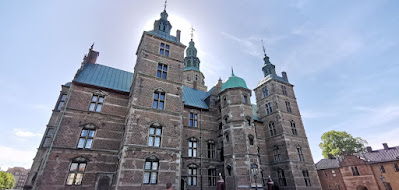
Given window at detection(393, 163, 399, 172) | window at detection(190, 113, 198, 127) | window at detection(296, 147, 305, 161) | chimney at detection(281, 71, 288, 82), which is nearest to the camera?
window at detection(190, 113, 198, 127)

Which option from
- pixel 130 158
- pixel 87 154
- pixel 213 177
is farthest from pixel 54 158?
pixel 213 177

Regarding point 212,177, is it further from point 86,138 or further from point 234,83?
point 86,138

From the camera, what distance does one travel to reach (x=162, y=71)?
19.9 metres

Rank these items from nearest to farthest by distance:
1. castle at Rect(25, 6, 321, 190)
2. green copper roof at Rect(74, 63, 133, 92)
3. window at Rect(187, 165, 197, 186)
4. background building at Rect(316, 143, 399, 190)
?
castle at Rect(25, 6, 321, 190)
green copper roof at Rect(74, 63, 133, 92)
window at Rect(187, 165, 197, 186)
background building at Rect(316, 143, 399, 190)

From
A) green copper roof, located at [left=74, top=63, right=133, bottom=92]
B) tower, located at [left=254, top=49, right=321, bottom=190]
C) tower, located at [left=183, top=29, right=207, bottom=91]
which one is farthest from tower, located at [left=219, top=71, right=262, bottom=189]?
tower, located at [left=183, top=29, right=207, bottom=91]

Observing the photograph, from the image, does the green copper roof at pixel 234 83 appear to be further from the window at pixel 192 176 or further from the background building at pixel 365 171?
the background building at pixel 365 171

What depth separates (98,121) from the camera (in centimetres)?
1681

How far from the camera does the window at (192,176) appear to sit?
19.3 metres

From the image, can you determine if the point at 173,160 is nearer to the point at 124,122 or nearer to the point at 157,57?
the point at 124,122

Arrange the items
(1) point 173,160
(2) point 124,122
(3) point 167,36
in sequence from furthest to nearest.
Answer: (3) point 167,36 < (2) point 124,122 < (1) point 173,160

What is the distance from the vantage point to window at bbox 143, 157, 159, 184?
14871 millimetres

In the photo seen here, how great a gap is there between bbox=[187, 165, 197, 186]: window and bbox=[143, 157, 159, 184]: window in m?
5.23

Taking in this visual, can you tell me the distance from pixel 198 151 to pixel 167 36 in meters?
14.7

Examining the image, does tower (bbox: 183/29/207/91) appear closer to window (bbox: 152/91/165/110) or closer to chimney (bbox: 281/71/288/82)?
chimney (bbox: 281/71/288/82)
